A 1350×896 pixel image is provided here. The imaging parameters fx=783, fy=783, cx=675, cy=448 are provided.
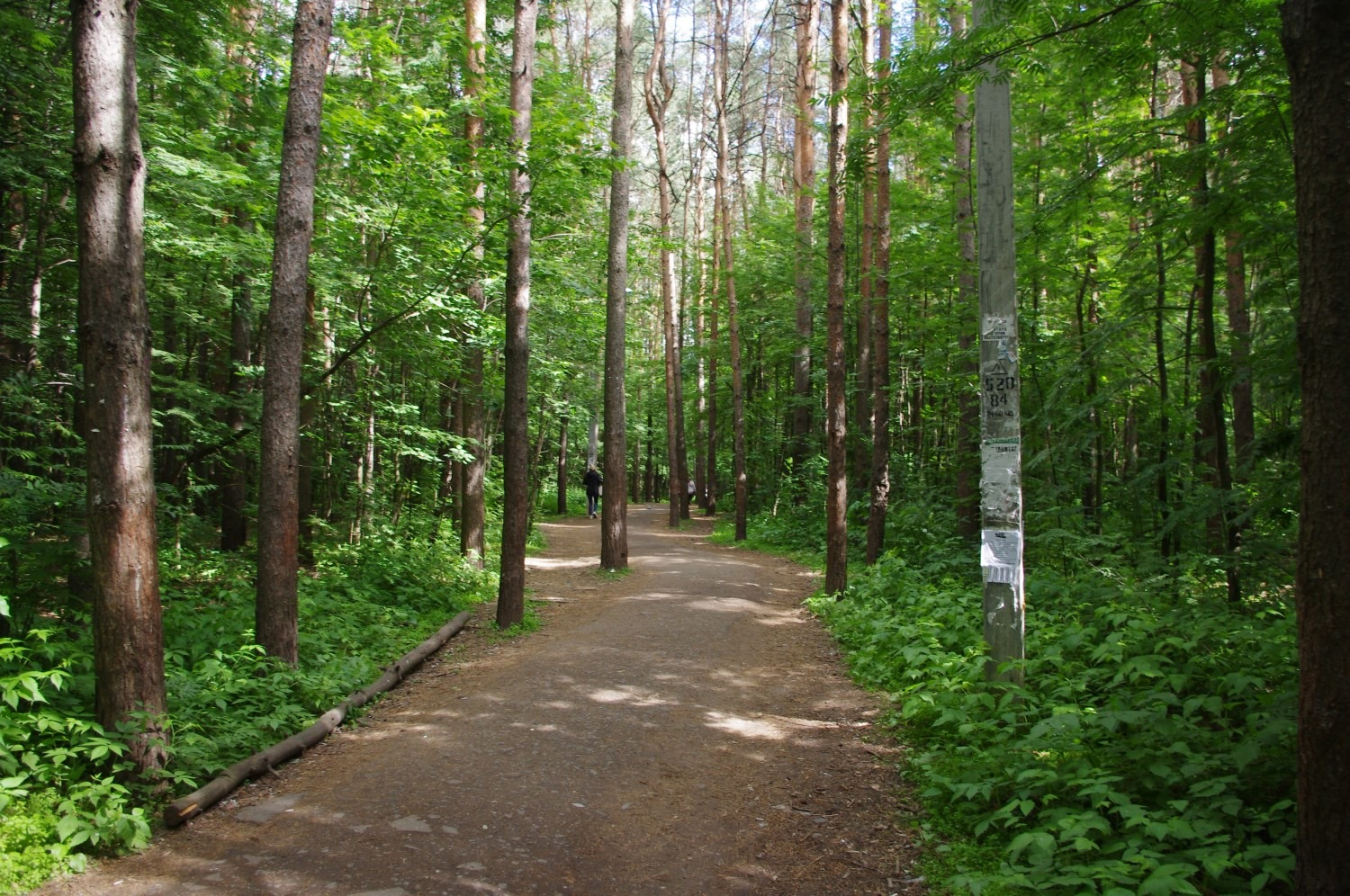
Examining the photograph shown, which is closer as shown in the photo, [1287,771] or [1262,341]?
[1287,771]

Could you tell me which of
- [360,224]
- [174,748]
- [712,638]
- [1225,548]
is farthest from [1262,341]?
[360,224]

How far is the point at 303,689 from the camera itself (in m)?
6.44

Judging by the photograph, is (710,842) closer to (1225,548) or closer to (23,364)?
(1225,548)

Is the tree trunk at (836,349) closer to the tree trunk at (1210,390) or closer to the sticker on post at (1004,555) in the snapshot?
the tree trunk at (1210,390)

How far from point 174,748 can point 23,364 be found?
17.2ft

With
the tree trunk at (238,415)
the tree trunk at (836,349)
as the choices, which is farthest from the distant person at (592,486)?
the tree trunk at (836,349)

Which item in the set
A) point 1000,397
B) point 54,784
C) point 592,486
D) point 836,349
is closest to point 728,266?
point 592,486

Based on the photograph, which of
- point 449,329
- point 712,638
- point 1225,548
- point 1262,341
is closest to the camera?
point 1262,341

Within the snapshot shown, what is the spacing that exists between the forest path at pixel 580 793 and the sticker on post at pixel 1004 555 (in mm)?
1515

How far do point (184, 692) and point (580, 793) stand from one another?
2953 mm

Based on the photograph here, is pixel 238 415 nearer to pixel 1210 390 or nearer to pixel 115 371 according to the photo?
pixel 115 371

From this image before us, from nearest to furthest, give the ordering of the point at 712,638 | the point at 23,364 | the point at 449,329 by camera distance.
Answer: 1. the point at 23,364
2. the point at 712,638
3. the point at 449,329

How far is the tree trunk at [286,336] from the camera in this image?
6.76m

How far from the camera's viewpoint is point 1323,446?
104 inches
